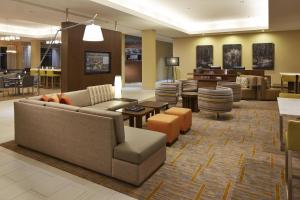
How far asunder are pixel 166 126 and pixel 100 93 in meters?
2.48

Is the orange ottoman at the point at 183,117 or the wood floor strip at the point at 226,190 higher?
the orange ottoman at the point at 183,117

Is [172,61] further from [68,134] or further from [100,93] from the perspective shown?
[68,134]

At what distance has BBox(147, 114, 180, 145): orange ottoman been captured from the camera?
4004 millimetres

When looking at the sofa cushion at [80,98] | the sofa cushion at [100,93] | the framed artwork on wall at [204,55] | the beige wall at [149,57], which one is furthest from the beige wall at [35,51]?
the sofa cushion at [80,98]

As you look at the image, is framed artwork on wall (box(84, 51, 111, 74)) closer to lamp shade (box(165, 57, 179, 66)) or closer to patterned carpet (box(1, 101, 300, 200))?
patterned carpet (box(1, 101, 300, 200))

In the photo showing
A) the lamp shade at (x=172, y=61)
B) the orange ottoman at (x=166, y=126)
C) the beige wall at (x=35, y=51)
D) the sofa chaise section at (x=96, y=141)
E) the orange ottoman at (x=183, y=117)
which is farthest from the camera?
the beige wall at (x=35, y=51)

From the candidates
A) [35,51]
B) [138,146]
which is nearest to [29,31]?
[35,51]

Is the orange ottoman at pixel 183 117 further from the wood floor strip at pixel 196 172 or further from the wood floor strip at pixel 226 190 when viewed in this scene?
the wood floor strip at pixel 226 190

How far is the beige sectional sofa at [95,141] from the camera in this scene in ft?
9.12

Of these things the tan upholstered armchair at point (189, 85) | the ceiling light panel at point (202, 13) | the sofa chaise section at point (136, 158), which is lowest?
the sofa chaise section at point (136, 158)

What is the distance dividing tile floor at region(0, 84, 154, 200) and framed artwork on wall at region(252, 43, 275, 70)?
1115cm

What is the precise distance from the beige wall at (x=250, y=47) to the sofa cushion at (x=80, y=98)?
29.6ft

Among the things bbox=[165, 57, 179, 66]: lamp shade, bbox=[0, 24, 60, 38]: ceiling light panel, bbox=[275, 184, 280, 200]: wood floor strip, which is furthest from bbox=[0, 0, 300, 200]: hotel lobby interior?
bbox=[0, 24, 60, 38]: ceiling light panel

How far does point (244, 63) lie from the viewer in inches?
479
